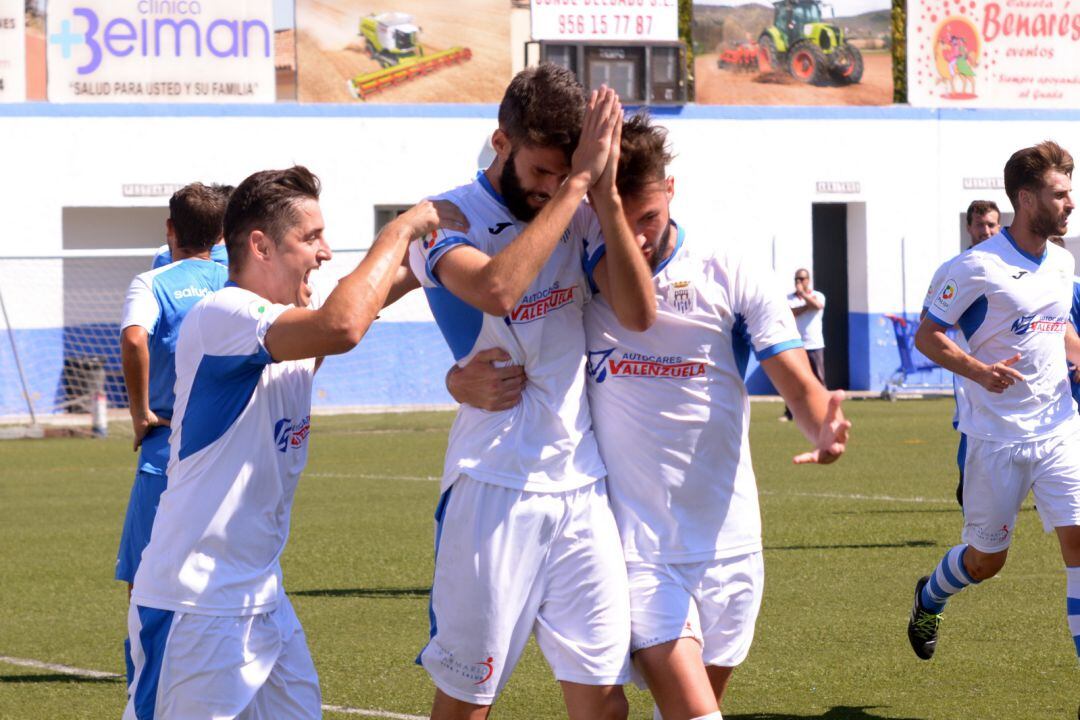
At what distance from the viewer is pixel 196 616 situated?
14.2ft

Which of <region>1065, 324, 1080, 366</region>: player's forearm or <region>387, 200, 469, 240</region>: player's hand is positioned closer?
<region>387, 200, 469, 240</region>: player's hand

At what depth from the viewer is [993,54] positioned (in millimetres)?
31781

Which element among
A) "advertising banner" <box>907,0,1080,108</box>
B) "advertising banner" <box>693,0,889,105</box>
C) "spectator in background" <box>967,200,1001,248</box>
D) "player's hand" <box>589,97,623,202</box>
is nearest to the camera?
"player's hand" <box>589,97,623,202</box>

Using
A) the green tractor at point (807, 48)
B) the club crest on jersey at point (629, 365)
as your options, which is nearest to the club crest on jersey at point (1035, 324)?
the club crest on jersey at point (629, 365)

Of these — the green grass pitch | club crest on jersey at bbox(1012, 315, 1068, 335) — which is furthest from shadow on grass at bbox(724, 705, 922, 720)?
club crest on jersey at bbox(1012, 315, 1068, 335)

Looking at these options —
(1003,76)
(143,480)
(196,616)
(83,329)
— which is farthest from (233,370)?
(1003,76)

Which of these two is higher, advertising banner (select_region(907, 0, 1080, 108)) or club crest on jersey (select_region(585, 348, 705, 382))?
advertising banner (select_region(907, 0, 1080, 108))

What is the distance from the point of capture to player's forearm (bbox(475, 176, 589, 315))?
4234 mm

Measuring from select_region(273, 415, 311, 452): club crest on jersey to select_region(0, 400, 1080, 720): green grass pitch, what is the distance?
8.93ft

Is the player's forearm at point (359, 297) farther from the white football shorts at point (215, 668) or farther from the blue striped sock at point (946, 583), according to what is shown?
the blue striped sock at point (946, 583)

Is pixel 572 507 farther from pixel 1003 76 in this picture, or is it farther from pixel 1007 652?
pixel 1003 76

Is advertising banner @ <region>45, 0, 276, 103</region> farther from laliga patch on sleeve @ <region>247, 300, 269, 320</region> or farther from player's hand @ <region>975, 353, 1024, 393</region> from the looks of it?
laliga patch on sleeve @ <region>247, 300, 269, 320</region>

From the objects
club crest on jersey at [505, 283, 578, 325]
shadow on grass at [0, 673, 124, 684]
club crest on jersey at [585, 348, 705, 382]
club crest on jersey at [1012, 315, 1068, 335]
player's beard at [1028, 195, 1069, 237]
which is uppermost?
player's beard at [1028, 195, 1069, 237]

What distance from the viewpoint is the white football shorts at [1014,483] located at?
7.46 metres
